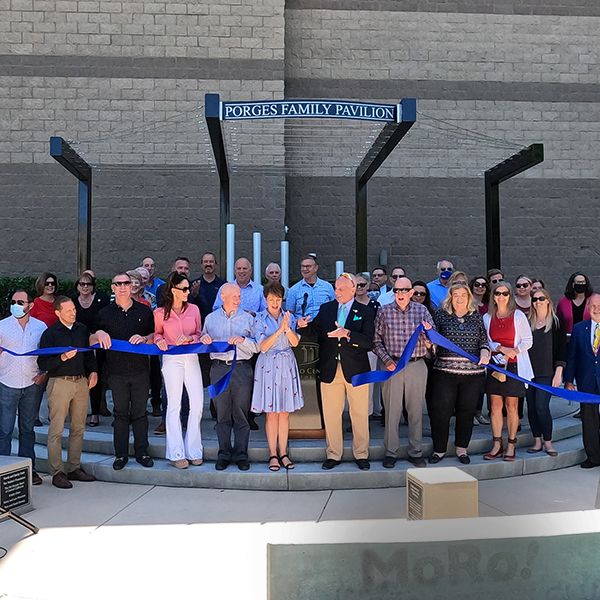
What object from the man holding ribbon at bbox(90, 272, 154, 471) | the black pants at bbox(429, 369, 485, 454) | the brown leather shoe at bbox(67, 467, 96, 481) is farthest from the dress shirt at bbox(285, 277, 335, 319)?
the brown leather shoe at bbox(67, 467, 96, 481)

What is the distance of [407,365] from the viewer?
19.1ft

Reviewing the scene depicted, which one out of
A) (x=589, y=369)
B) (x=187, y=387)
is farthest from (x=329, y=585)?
(x=589, y=369)

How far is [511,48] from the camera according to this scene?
14.0m

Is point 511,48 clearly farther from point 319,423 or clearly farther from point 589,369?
point 319,423

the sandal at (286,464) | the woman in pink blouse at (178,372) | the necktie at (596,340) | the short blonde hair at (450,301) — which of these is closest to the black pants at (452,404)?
the short blonde hair at (450,301)

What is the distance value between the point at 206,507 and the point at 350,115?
4.83 m

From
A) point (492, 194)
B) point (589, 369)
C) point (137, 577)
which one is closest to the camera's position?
point (137, 577)

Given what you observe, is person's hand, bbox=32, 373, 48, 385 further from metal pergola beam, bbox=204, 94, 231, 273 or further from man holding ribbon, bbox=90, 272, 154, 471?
metal pergola beam, bbox=204, 94, 231, 273

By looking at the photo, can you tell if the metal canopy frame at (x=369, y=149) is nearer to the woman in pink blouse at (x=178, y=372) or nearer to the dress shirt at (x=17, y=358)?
the woman in pink blouse at (x=178, y=372)

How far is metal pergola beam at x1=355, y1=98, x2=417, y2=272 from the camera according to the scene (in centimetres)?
765

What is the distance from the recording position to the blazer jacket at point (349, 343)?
5.69 m

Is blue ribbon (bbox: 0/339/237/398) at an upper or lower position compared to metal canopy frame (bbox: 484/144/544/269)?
lower

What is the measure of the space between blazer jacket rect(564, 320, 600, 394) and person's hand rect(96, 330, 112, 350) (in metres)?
4.57

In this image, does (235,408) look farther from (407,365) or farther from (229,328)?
(407,365)
